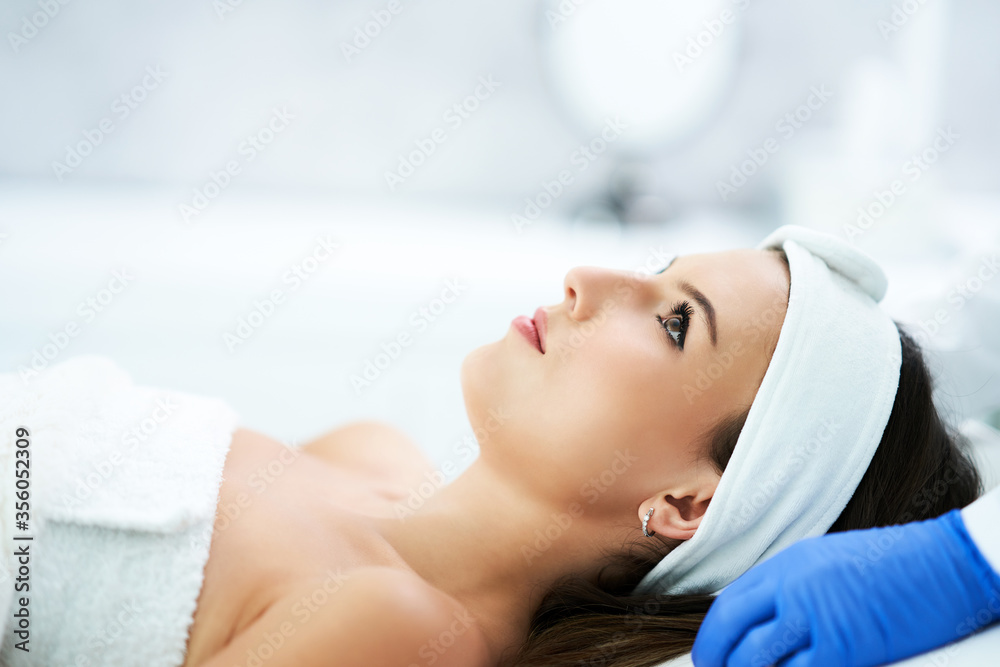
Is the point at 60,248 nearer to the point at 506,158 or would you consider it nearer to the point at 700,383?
the point at 506,158

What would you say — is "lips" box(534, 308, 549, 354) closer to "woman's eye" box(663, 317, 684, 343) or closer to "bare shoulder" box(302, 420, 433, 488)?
"woman's eye" box(663, 317, 684, 343)

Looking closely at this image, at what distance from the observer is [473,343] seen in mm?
1952

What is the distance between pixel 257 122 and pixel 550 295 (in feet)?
3.87

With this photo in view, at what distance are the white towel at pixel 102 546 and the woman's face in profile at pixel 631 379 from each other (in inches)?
17.6

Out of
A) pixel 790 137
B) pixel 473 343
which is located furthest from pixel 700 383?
pixel 790 137

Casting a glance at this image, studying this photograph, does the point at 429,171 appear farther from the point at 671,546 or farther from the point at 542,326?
the point at 671,546

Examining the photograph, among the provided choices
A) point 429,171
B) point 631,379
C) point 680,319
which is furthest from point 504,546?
point 429,171

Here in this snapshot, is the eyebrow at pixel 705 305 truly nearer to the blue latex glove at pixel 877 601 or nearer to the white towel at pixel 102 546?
the blue latex glove at pixel 877 601

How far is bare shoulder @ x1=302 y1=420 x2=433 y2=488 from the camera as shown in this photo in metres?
1.42

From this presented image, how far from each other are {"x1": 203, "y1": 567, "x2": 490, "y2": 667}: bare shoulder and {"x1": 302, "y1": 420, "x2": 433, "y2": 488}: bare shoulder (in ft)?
1.69

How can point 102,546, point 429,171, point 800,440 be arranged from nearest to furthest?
point 102,546 < point 800,440 < point 429,171

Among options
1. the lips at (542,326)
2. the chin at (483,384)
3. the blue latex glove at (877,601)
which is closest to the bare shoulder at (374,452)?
the chin at (483,384)

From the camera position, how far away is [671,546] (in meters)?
1.10

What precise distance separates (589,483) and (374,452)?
57 centimetres
